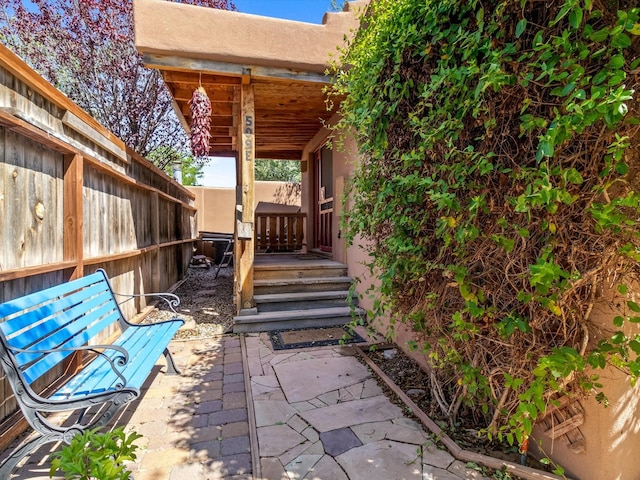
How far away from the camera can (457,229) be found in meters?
1.65

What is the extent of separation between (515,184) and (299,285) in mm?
3499

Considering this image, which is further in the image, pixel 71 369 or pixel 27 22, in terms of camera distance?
pixel 27 22

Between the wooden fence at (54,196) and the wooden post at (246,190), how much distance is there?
52.6 inches

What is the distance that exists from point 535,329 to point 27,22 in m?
8.77

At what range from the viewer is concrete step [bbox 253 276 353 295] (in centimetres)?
452

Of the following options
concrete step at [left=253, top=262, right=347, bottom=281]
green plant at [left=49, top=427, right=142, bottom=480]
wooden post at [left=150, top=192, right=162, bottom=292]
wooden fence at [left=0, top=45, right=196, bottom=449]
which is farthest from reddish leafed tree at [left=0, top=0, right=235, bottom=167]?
green plant at [left=49, top=427, right=142, bottom=480]

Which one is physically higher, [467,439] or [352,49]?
[352,49]

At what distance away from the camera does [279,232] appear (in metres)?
8.10

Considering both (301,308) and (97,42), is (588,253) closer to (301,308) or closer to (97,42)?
(301,308)

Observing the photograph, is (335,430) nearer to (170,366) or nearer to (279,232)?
(170,366)

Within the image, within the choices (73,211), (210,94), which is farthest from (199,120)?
(73,211)

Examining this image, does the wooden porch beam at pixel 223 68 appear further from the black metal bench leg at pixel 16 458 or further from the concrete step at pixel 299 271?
the black metal bench leg at pixel 16 458

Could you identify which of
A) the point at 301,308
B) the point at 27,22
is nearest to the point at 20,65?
the point at 301,308

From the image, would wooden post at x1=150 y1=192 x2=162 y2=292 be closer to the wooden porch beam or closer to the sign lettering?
the sign lettering
